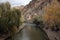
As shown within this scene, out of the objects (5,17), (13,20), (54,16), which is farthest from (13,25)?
(54,16)

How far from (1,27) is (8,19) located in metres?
2.86

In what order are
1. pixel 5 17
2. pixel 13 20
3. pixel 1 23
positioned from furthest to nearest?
1. pixel 13 20
2. pixel 5 17
3. pixel 1 23

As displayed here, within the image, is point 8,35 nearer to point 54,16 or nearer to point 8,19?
point 8,19

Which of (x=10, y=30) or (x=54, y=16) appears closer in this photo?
(x=10, y=30)

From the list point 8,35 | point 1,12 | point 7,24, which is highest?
point 1,12

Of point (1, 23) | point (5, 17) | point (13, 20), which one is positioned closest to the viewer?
point (1, 23)

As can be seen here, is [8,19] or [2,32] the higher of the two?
[8,19]

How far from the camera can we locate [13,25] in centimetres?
3456

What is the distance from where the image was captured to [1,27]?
30.3 m

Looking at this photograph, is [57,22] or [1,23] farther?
[57,22]

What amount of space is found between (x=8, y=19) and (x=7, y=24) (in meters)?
1.35

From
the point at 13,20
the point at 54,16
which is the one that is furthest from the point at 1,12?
the point at 54,16

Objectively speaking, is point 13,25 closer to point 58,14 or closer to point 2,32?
point 2,32

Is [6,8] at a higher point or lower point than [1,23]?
higher
